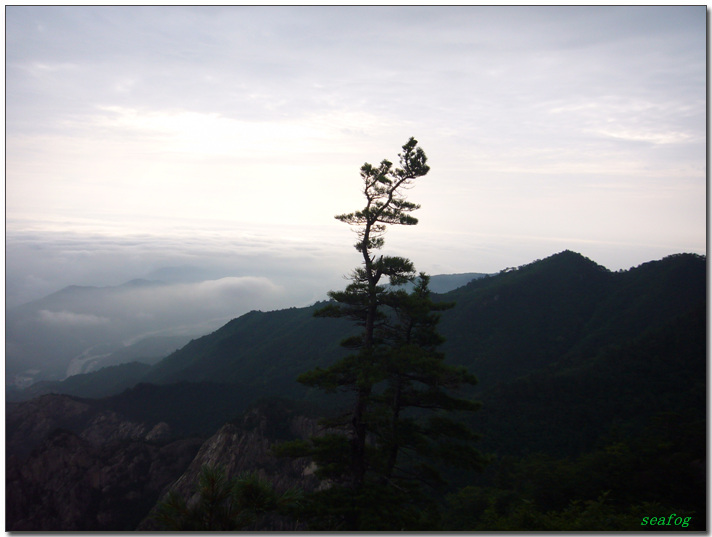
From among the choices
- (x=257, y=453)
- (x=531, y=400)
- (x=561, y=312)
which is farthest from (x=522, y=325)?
(x=257, y=453)

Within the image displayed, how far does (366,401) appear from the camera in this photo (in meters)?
10.2

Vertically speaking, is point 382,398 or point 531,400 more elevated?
point 382,398

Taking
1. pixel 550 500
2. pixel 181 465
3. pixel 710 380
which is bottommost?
pixel 181 465

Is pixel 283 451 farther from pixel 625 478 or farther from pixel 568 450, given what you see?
pixel 568 450

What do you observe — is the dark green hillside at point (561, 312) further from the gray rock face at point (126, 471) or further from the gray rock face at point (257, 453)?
the gray rock face at point (126, 471)

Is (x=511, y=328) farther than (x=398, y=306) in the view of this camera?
Yes

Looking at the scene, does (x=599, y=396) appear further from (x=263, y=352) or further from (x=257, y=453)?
(x=263, y=352)

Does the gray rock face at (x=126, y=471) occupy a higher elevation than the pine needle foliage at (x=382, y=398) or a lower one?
lower

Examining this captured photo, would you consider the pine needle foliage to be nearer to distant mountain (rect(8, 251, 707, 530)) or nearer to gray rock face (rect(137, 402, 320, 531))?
A: distant mountain (rect(8, 251, 707, 530))

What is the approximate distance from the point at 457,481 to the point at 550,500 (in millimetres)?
14738

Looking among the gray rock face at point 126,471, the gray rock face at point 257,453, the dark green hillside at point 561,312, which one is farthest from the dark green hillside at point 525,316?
the gray rock face at point 126,471

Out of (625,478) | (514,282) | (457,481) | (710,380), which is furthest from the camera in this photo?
(514,282)

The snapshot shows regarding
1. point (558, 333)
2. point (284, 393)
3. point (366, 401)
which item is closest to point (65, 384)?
point (284, 393)

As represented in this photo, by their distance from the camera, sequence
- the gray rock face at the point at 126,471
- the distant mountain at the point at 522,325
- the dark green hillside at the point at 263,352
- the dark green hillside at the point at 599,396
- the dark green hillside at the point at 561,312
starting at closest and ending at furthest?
the dark green hillside at the point at 599,396 < the gray rock face at the point at 126,471 < the dark green hillside at the point at 561,312 < the distant mountain at the point at 522,325 < the dark green hillside at the point at 263,352
